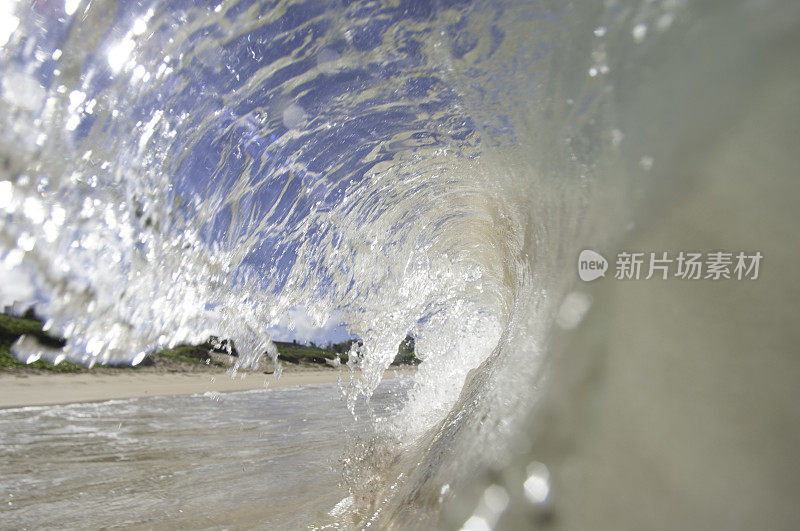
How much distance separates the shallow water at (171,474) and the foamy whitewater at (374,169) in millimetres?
374

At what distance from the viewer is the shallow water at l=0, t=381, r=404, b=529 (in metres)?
2.52

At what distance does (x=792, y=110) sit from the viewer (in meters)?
0.81

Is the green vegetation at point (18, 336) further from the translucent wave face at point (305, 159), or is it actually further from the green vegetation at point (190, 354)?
the translucent wave face at point (305, 159)

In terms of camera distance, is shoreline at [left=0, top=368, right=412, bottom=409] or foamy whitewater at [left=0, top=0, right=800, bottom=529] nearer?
foamy whitewater at [left=0, top=0, right=800, bottom=529]

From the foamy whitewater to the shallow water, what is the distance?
374 mm

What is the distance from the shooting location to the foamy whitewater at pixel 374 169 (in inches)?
39.6

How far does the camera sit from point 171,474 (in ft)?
11.4

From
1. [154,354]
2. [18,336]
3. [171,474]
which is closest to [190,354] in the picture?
[154,354]

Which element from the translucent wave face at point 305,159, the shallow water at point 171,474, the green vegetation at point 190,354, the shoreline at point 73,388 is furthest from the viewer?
the green vegetation at point 190,354

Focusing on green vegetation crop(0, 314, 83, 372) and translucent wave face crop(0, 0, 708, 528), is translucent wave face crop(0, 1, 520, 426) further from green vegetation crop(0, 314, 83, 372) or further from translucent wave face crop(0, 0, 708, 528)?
green vegetation crop(0, 314, 83, 372)

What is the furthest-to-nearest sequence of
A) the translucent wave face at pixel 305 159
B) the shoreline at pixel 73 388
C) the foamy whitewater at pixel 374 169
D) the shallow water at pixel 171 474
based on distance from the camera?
the shoreline at pixel 73 388 → the shallow water at pixel 171 474 → the translucent wave face at pixel 305 159 → the foamy whitewater at pixel 374 169

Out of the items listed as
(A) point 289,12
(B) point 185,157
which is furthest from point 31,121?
(A) point 289,12

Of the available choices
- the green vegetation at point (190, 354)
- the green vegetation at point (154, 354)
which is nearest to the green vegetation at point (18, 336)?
the green vegetation at point (154, 354)

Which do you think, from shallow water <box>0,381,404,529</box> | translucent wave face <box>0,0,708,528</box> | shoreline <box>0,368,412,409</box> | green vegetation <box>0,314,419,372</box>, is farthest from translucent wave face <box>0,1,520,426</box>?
shoreline <box>0,368,412,409</box>
